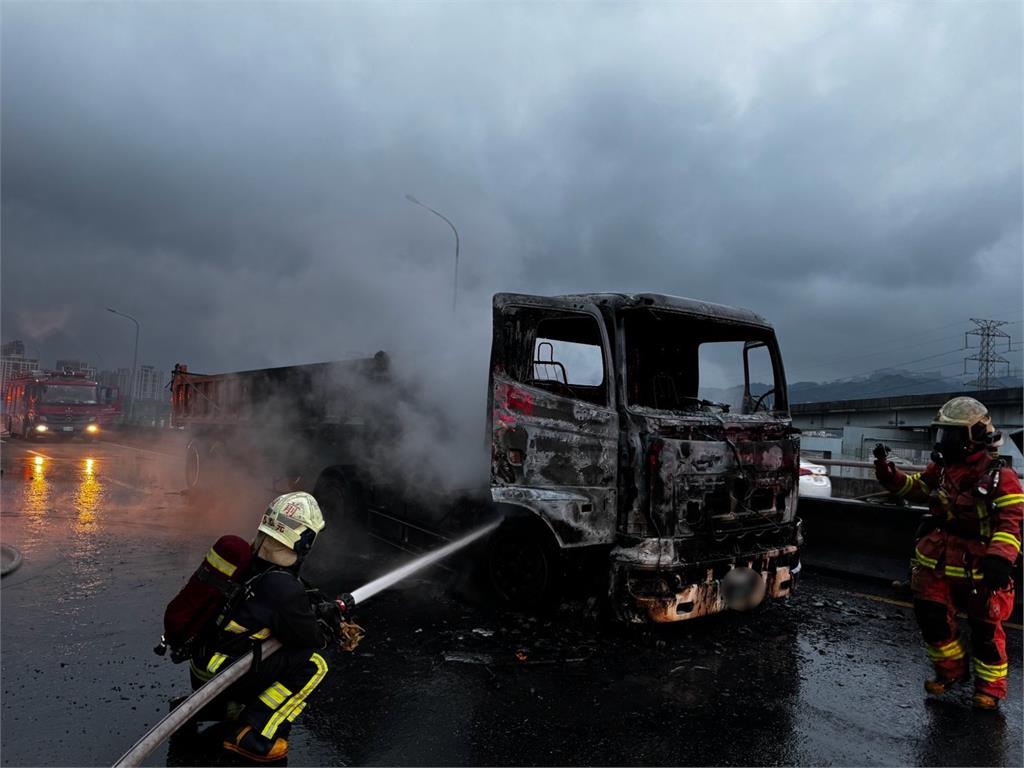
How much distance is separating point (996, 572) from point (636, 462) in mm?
2093

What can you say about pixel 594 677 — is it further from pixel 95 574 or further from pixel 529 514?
pixel 95 574

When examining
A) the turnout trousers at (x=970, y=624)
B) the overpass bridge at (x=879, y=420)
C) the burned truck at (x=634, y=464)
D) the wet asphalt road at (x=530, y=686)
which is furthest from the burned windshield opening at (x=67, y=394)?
the overpass bridge at (x=879, y=420)

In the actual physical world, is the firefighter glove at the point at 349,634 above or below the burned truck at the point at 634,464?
below

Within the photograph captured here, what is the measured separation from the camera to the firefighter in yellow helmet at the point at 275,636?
299 cm

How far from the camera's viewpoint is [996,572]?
3.81 m

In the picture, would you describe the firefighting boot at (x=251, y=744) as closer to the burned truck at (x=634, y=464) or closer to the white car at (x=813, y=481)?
the burned truck at (x=634, y=464)

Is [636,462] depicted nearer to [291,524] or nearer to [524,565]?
[524,565]

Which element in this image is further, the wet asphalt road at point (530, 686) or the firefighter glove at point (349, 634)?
the wet asphalt road at point (530, 686)

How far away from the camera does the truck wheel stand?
5.21 meters

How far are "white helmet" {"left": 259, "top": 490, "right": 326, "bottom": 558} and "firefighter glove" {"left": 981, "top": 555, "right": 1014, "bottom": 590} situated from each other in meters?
3.63

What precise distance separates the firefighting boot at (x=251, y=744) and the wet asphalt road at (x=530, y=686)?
316 millimetres

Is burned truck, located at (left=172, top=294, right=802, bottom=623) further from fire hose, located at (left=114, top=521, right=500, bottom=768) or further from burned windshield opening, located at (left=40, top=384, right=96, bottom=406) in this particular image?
burned windshield opening, located at (left=40, top=384, right=96, bottom=406)

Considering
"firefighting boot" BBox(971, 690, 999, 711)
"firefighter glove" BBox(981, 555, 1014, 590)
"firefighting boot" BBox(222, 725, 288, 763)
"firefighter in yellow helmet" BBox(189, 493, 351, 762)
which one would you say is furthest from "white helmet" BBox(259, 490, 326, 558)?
"firefighting boot" BBox(971, 690, 999, 711)

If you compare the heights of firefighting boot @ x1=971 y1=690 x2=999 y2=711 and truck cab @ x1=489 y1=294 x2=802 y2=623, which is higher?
truck cab @ x1=489 y1=294 x2=802 y2=623
